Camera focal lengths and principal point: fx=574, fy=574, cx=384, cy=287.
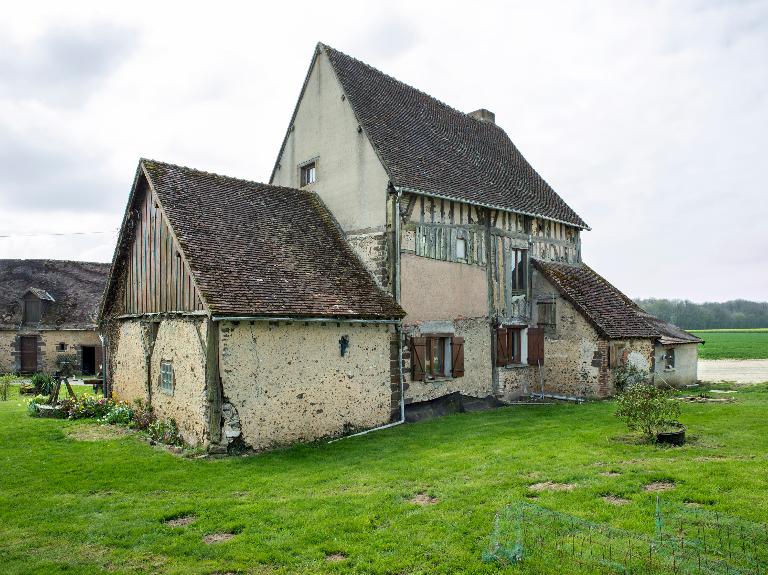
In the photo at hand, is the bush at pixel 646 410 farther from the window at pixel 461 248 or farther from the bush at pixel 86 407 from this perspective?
the bush at pixel 86 407

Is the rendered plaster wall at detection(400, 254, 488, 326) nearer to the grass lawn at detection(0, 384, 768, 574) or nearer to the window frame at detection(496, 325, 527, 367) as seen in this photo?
the window frame at detection(496, 325, 527, 367)

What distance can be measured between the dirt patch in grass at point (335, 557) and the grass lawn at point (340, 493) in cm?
2

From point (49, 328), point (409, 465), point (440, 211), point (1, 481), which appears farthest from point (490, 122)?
point (49, 328)

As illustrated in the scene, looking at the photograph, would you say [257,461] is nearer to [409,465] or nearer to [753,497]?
[409,465]

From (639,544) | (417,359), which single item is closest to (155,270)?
(417,359)

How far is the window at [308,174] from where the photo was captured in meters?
19.3

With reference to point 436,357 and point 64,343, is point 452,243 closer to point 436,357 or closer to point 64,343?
point 436,357

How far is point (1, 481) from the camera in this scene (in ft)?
34.3

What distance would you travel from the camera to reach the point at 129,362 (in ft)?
55.4

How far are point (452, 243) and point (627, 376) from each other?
809 centimetres

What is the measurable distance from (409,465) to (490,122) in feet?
62.9

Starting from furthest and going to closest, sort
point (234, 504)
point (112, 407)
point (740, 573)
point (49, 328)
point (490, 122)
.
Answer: point (49, 328)
point (490, 122)
point (112, 407)
point (234, 504)
point (740, 573)

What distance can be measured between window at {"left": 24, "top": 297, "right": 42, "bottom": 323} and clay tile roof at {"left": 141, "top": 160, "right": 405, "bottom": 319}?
66.8ft

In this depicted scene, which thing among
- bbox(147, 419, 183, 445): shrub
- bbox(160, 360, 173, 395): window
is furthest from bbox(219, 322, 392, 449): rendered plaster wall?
bbox(160, 360, 173, 395): window
